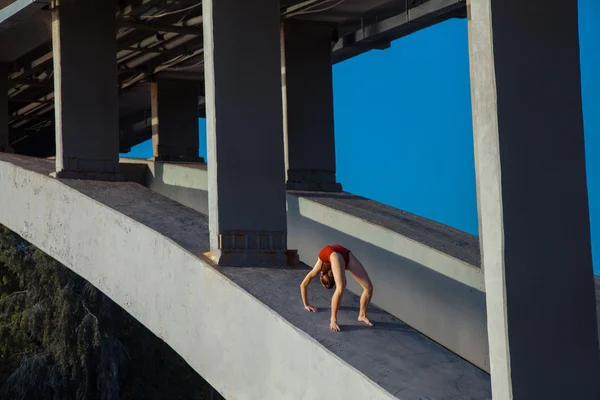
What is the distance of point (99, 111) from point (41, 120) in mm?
16568

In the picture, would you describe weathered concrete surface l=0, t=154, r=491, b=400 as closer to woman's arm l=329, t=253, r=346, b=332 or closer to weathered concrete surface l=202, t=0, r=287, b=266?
woman's arm l=329, t=253, r=346, b=332

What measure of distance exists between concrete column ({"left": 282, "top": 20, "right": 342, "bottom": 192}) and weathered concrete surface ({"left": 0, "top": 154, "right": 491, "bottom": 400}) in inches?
180

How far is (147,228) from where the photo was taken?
10102 mm

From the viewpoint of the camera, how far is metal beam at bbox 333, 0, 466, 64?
A: 16.2 m

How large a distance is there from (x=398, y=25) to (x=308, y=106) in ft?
6.62

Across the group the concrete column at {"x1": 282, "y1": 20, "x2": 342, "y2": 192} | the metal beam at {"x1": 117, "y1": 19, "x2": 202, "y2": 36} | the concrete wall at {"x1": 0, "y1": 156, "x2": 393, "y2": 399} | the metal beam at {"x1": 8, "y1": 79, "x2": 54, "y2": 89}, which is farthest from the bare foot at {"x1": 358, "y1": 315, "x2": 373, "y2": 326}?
the metal beam at {"x1": 8, "y1": 79, "x2": 54, "y2": 89}

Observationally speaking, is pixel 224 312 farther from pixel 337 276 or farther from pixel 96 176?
pixel 96 176

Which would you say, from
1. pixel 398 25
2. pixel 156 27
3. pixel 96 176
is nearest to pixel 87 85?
pixel 96 176

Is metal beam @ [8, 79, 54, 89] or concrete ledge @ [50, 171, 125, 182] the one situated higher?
metal beam @ [8, 79, 54, 89]

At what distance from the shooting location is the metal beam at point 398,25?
16234 millimetres

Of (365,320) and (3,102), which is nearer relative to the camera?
(365,320)

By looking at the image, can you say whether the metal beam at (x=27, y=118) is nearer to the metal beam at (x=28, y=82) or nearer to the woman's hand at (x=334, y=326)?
the metal beam at (x=28, y=82)

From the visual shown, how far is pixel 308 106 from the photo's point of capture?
55.0ft

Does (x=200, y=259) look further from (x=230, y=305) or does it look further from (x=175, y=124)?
(x=175, y=124)
